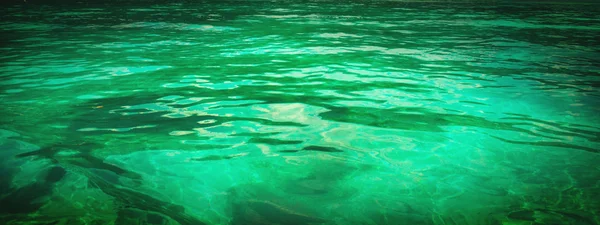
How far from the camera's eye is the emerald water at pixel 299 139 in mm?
3131

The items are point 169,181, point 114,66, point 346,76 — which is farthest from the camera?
point 114,66

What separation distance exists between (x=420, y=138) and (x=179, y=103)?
11.3 feet

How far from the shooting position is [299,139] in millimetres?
4473

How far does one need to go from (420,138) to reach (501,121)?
4.51ft

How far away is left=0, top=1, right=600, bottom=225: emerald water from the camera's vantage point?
123 inches

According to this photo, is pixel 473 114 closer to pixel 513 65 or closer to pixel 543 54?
pixel 513 65

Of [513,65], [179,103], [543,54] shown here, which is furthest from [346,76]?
[543,54]

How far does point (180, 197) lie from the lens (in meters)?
3.30

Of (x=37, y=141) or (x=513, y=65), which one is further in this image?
(x=513, y=65)

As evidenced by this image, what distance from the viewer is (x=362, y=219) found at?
302cm

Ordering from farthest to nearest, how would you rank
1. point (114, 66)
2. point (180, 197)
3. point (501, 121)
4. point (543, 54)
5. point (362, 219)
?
1. point (543, 54)
2. point (114, 66)
3. point (501, 121)
4. point (180, 197)
5. point (362, 219)

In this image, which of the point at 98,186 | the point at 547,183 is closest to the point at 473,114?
the point at 547,183

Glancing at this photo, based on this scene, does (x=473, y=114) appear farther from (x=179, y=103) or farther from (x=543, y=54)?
(x=543, y=54)

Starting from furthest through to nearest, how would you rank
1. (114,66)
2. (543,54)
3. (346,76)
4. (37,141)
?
(543,54), (114,66), (346,76), (37,141)
